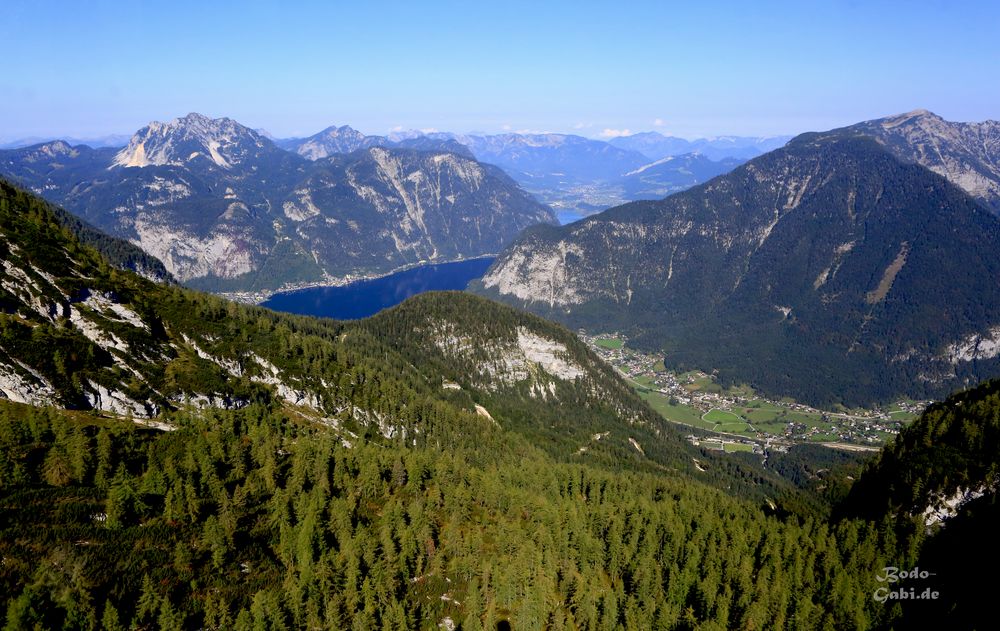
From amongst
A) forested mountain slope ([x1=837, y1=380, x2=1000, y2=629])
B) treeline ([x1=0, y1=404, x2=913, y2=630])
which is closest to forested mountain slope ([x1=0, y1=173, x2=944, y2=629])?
treeline ([x1=0, y1=404, x2=913, y2=630])

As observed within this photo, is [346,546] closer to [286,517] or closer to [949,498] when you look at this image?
[286,517]

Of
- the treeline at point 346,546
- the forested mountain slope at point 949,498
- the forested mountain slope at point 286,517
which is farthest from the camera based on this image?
the forested mountain slope at point 949,498

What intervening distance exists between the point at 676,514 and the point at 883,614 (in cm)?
3478

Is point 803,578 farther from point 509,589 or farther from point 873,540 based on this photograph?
point 509,589

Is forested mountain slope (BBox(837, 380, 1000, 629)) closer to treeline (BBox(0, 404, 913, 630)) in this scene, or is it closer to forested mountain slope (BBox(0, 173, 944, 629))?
treeline (BBox(0, 404, 913, 630))

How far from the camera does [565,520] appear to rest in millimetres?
96062

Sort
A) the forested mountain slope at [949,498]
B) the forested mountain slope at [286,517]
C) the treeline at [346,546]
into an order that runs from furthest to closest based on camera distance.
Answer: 1. the forested mountain slope at [949,498]
2. the forested mountain slope at [286,517]
3. the treeline at [346,546]

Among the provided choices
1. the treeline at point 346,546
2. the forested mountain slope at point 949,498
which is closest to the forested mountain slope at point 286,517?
the treeline at point 346,546

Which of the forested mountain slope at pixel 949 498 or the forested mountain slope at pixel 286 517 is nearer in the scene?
the forested mountain slope at pixel 286 517

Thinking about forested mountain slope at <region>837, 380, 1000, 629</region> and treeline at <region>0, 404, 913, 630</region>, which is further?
forested mountain slope at <region>837, 380, 1000, 629</region>

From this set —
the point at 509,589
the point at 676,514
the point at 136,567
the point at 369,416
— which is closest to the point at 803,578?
the point at 676,514

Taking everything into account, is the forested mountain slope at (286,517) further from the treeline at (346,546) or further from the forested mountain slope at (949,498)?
the forested mountain slope at (949,498)

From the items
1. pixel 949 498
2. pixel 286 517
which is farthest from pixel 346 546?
pixel 949 498

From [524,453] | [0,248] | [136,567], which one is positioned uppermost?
[0,248]
